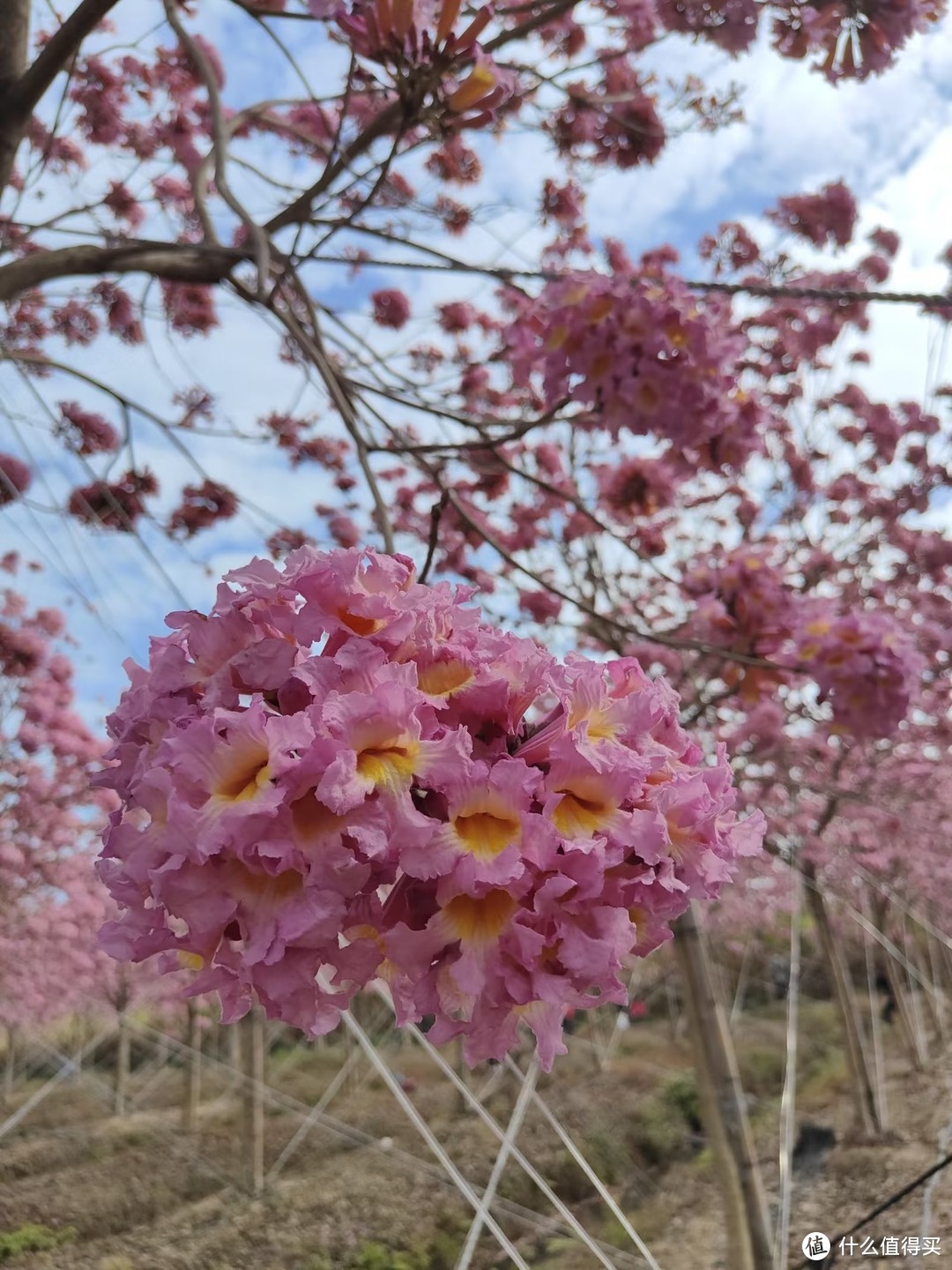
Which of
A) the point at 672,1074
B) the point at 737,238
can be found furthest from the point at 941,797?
the point at 672,1074

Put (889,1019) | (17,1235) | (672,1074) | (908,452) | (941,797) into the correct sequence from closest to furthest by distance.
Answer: (908,452) → (17,1235) → (941,797) → (672,1074) → (889,1019)

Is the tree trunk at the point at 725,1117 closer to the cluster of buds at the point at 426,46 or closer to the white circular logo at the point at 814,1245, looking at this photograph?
the white circular logo at the point at 814,1245

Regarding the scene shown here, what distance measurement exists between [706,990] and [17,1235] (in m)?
5.70

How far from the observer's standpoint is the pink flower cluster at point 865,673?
222 cm

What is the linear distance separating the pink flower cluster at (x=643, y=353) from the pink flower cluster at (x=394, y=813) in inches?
52.3

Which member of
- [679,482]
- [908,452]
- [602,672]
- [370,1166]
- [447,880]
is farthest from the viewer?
[370,1166]

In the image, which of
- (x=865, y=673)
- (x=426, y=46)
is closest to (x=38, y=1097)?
(x=865, y=673)

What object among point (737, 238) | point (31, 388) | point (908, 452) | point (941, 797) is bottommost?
point (31, 388)

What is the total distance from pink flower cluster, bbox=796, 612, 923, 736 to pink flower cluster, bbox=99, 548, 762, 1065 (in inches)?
60.7

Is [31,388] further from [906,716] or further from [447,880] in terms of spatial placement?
[906,716]

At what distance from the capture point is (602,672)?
82 cm

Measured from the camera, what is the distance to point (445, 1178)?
7.13 metres

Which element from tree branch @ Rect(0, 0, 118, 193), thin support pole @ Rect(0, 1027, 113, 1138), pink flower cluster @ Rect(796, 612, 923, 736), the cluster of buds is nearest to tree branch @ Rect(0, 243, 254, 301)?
tree branch @ Rect(0, 0, 118, 193)

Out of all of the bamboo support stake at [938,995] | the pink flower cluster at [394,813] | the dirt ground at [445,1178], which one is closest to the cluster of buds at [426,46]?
the pink flower cluster at [394,813]
